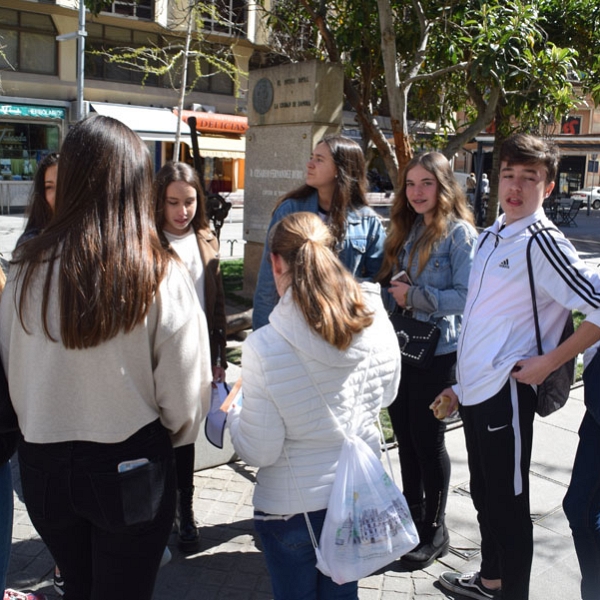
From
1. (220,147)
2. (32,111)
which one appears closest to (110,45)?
(32,111)

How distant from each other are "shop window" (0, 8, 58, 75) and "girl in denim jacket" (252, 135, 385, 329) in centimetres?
2469

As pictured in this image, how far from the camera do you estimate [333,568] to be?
2.01m

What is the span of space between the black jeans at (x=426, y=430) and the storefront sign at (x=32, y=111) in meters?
24.9

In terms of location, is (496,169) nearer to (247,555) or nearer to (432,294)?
(432,294)

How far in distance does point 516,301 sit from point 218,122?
1097 inches

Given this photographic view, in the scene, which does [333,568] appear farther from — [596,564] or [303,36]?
[303,36]

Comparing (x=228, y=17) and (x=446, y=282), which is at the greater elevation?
(x=228, y=17)

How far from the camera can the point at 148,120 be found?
26.2 meters

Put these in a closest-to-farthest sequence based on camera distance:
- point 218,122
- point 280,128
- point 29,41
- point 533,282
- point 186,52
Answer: point 533,282 → point 280,128 → point 186,52 → point 29,41 → point 218,122

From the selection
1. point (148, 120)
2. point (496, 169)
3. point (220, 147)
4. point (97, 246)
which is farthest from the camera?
point (220, 147)

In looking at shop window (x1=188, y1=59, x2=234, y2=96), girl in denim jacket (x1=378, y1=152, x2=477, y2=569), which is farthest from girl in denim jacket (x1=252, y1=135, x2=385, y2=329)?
shop window (x1=188, y1=59, x2=234, y2=96)

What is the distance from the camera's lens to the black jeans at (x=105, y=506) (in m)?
1.83

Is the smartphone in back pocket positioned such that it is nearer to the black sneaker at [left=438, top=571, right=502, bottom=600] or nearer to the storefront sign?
the black sneaker at [left=438, top=571, right=502, bottom=600]

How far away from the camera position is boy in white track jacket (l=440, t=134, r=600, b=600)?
2.42m
